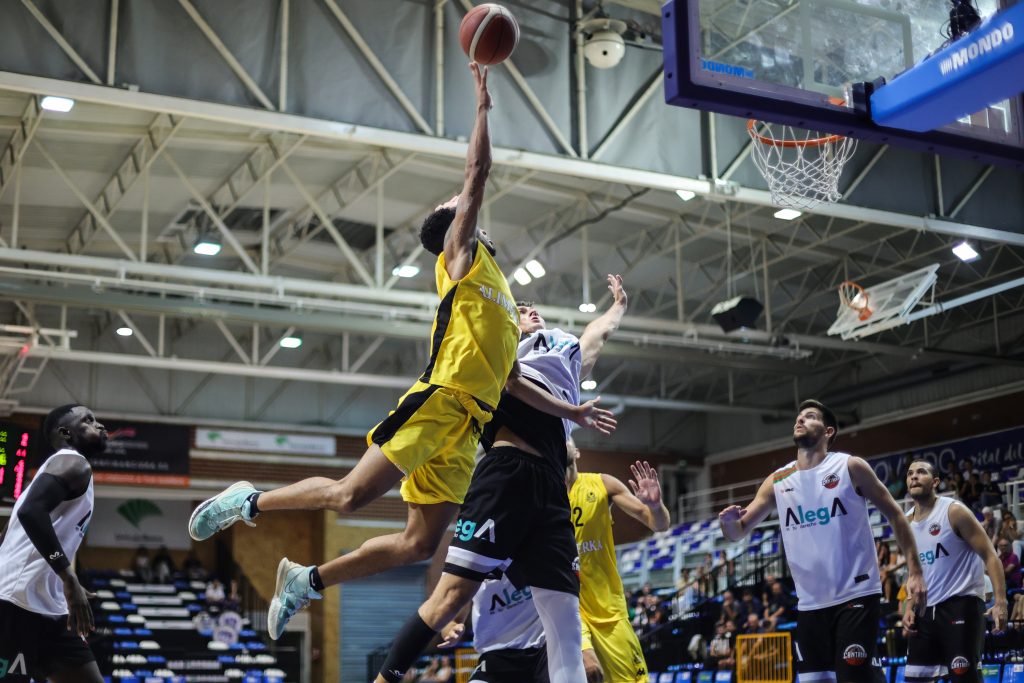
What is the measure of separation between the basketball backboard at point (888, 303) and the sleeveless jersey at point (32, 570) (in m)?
14.9

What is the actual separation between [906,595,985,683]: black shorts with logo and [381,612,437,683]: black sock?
4735 mm

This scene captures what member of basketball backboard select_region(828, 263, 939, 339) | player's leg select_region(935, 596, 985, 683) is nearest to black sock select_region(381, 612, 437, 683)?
player's leg select_region(935, 596, 985, 683)

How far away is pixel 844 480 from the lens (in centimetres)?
751

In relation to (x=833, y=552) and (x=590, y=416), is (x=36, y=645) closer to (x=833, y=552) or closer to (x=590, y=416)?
(x=590, y=416)

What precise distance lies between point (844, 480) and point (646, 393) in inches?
1069

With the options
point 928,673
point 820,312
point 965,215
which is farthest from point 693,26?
point 820,312

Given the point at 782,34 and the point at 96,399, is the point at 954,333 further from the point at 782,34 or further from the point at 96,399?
the point at 782,34

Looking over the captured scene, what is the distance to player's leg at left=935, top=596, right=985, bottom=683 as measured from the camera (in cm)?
872

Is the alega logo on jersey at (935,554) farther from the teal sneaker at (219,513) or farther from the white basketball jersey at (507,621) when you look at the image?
the teal sneaker at (219,513)

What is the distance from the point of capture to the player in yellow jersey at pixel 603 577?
7719 millimetres

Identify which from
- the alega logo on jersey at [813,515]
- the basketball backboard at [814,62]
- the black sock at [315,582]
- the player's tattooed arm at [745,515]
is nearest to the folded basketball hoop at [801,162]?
the basketball backboard at [814,62]

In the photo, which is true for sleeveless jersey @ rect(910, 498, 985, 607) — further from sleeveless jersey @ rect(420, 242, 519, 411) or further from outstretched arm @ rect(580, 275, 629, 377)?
sleeveless jersey @ rect(420, 242, 519, 411)

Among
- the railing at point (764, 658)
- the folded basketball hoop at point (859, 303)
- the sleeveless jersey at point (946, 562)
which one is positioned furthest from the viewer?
the folded basketball hoop at point (859, 303)

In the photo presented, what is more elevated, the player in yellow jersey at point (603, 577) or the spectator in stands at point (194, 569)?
the spectator in stands at point (194, 569)
